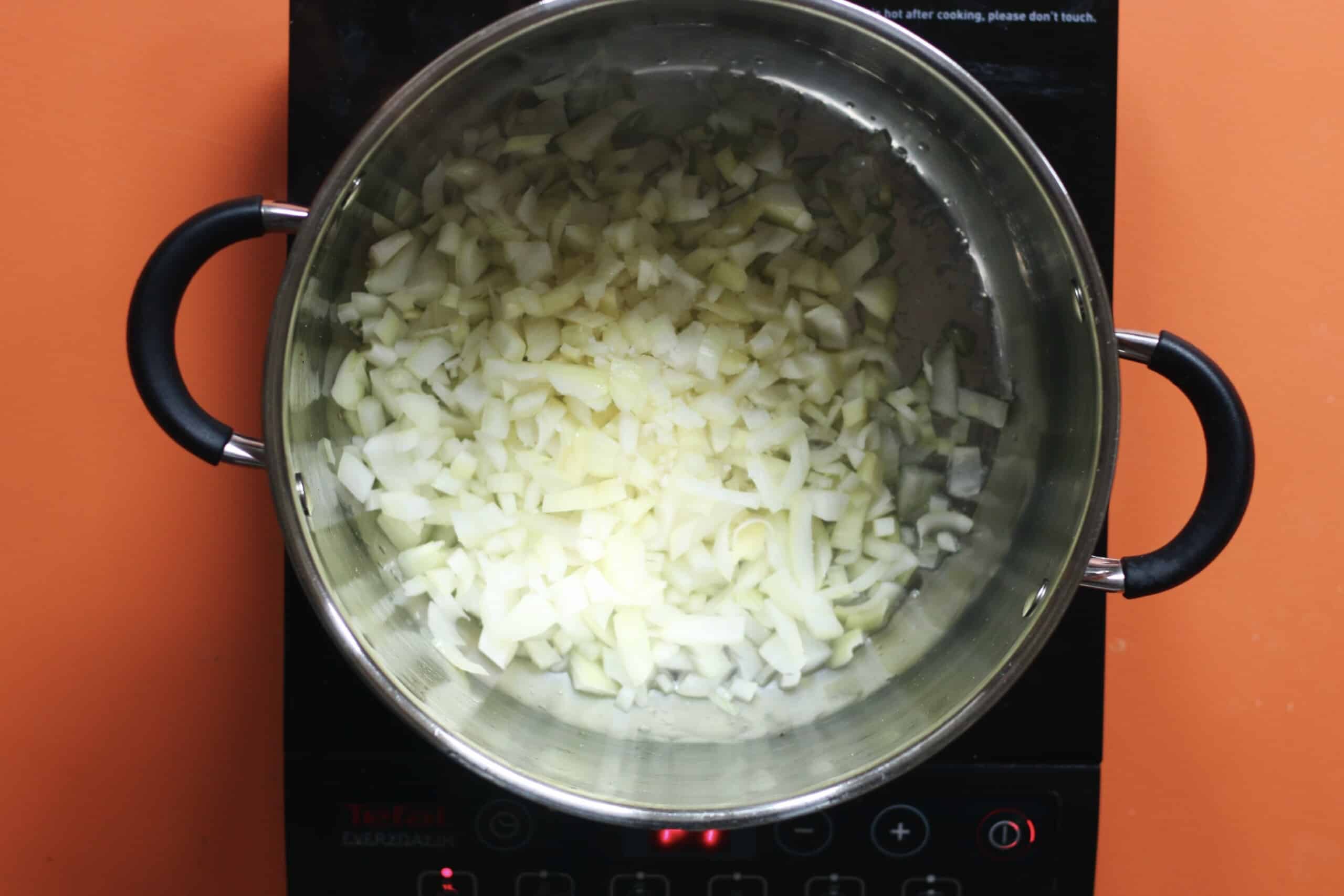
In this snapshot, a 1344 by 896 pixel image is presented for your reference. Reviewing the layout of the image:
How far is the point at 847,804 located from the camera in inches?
24.7

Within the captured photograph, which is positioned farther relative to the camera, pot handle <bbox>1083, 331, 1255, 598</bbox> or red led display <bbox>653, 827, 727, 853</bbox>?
red led display <bbox>653, 827, 727, 853</bbox>

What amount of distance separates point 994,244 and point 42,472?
73cm

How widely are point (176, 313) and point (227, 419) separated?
169 millimetres

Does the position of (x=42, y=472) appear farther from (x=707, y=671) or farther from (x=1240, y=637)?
(x=1240, y=637)

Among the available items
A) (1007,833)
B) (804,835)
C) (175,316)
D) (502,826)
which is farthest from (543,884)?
(175,316)

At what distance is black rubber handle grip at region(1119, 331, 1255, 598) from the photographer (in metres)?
0.51

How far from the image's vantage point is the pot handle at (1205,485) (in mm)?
510

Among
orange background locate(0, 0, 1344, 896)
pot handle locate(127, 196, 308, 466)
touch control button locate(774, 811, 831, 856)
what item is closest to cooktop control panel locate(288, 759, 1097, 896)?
touch control button locate(774, 811, 831, 856)

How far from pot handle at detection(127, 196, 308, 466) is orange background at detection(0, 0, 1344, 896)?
0.48 feet

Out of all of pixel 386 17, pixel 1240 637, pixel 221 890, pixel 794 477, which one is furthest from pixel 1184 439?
pixel 221 890

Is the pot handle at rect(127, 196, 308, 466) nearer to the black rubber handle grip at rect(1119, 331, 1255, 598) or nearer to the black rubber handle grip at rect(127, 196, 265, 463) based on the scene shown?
the black rubber handle grip at rect(127, 196, 265, 463)

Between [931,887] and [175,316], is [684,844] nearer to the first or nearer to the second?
[931,887]

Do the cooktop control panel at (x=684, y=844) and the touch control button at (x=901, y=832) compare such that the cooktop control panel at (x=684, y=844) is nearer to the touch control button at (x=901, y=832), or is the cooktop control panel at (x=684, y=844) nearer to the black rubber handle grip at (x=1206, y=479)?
the touch control button at (x=901, y=832)

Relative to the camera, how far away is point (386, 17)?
1.97ft
